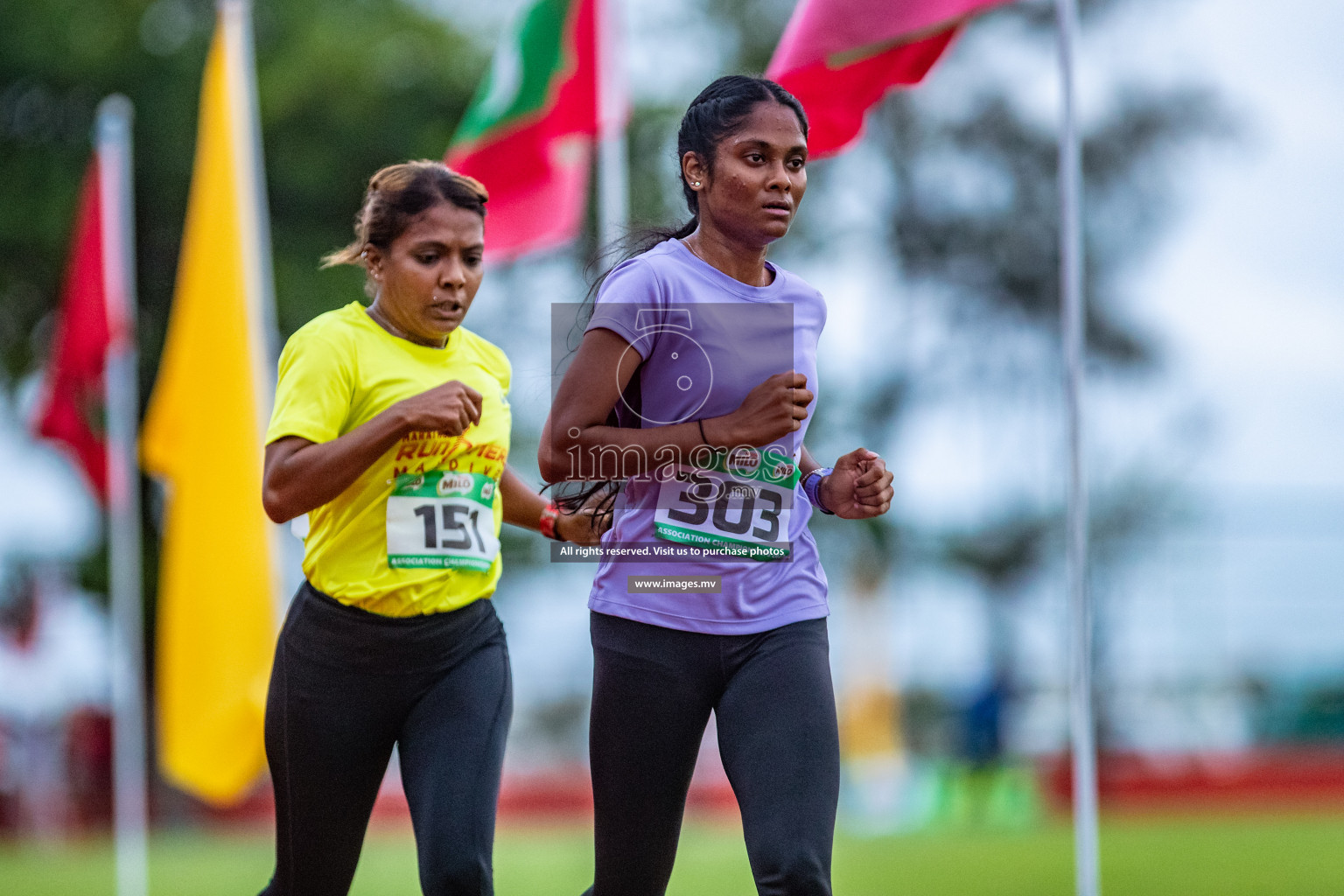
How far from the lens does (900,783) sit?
21656 millimetres

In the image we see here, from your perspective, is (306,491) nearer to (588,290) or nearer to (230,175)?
(588,290)

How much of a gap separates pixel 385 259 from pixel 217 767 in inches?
231

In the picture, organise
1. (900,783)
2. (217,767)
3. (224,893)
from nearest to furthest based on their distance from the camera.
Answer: (217,767) → (224,893) → (900,783)

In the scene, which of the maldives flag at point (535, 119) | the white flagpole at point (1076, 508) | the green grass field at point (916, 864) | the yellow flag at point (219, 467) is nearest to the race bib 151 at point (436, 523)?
the white flagpole at point (1076, 508)

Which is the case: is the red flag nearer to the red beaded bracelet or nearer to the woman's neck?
the red beaded bracelet

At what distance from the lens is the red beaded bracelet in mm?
4297

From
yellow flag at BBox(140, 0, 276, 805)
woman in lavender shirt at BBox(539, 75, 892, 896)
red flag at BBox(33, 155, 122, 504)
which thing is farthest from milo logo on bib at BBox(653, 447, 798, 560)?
red flag at BBox(33, 155, 122, 504)

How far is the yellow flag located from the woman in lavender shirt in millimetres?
5911

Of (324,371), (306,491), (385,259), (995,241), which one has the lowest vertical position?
(306,491)

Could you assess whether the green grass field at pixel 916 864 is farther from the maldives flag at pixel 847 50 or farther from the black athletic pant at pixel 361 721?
the black athletic pant at pixel 361 721

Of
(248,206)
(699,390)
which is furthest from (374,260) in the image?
(248,206)

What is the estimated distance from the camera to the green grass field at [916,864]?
34.5 ft

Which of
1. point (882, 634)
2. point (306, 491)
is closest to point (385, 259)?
point (306, 491)

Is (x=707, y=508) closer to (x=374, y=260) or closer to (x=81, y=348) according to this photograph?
(x=374, y=260)
